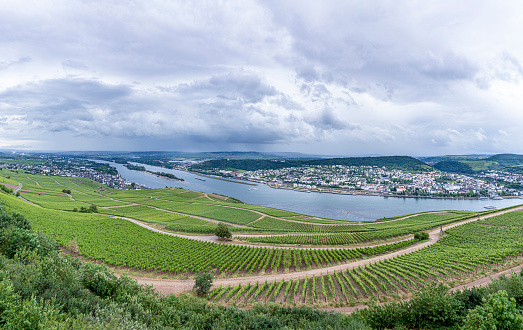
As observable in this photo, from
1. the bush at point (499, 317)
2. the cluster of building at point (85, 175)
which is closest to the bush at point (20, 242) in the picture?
the bush at point (499, 317)

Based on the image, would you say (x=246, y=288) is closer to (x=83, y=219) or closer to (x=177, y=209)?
(x=83, y=219)

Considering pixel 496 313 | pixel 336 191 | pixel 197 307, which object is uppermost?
pixel 496 313

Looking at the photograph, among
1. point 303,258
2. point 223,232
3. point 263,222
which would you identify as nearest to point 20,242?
point 223,232

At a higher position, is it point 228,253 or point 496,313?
point 496,313

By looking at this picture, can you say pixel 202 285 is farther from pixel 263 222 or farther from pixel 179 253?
pixel 263 222

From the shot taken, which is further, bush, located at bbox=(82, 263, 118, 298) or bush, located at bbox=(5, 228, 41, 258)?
bush, located at bbox=(5, 228, 41, 258)

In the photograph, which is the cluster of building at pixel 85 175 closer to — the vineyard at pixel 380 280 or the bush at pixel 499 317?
the vineyard at pixel 380 280

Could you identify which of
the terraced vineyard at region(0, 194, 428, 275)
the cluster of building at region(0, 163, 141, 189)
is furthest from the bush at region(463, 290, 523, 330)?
the cluster of building at region(0, 163, 141, 189)

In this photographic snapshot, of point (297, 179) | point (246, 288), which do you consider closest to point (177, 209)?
point (246, 288)

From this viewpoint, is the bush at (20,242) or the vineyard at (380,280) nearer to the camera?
the bush at (20,242)

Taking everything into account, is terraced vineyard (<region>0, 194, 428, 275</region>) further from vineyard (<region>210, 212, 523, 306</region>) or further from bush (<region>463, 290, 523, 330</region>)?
bush (<region>463, 290, 523, 330</region>)

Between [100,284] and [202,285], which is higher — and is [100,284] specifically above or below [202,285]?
above
